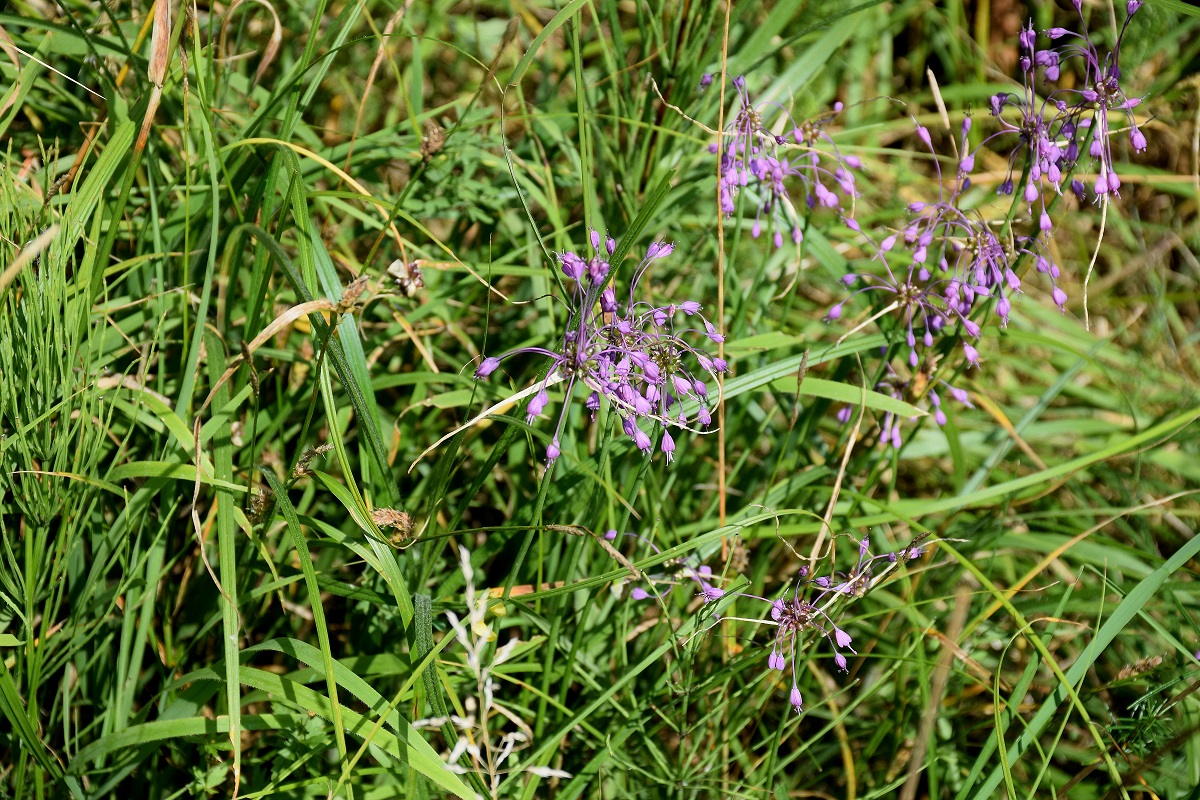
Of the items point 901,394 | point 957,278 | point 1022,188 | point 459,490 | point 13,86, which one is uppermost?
point 13,86

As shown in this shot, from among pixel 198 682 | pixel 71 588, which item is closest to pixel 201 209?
pixel 71 588

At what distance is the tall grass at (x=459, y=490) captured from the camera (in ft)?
6.04

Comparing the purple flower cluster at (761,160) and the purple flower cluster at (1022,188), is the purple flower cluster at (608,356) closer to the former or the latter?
the purple flower cluster at (761,160)

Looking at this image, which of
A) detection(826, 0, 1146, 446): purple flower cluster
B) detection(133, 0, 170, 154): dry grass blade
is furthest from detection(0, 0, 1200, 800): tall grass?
detection(826, 0, 1146, 446): purple flower cluster

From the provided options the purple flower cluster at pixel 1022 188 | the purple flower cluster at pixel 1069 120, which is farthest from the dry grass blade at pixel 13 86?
the purple flower cluster at pixel 1069 120

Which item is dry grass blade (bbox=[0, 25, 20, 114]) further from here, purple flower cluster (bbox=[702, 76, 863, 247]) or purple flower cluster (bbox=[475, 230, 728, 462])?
purple flower cluster (bbox=[702, 76, 863, 247])

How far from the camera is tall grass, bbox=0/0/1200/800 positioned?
72.4 inches

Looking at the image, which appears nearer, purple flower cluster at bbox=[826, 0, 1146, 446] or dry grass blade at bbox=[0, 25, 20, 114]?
purple flower cluster at bbox=[826, 0, 1146, 446]

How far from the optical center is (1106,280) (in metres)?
3.96

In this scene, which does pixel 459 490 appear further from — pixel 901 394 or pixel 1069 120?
pixel 1069 120

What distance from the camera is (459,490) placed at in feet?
8.21

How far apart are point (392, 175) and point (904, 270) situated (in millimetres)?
1945

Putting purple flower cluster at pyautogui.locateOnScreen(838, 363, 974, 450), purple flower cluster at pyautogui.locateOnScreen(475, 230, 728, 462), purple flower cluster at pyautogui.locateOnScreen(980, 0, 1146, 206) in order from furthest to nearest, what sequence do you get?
purple flower cluster at pyautogui.locateOnScreen(838, 363, 974, 450), purple flower cluster at pyautogui.locateOnScreen(980, 0, 1146, 206), purple flower cluster at pyautogui.locateOnScreen(475, 230, 728, 462)

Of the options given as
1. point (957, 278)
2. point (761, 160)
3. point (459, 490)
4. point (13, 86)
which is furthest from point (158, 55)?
point (957, 278)
